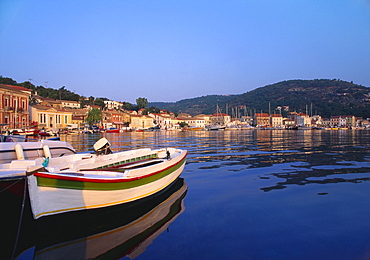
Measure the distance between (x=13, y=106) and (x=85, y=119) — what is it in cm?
3689

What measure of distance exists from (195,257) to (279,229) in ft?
7.37

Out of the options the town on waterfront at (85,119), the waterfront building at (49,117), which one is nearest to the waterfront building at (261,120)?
the town on waterfront at (85,119)

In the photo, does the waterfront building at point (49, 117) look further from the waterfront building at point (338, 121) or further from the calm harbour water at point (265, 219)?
the waterfront building at point (338, 121)

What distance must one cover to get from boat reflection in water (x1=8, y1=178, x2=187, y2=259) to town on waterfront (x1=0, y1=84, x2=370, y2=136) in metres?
21.9

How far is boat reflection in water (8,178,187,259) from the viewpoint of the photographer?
5.44 metres

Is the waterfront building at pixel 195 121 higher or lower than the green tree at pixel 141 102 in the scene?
lower

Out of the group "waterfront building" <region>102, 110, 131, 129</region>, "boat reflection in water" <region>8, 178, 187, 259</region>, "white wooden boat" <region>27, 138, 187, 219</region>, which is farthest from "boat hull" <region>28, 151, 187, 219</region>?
"waterfront building" <region>102, 110, 131, 129</region>

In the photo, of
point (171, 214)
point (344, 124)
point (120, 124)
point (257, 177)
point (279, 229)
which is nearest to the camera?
point (279, 229)

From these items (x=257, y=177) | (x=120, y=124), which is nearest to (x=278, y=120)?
(x=120, y=124)

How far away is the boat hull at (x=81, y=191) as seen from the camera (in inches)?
230

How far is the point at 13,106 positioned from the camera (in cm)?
4838

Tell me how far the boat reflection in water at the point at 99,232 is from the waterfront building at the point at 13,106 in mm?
43787

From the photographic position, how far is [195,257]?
16.8ft

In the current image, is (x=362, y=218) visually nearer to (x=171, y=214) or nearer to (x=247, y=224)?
(x=247, y=224)
